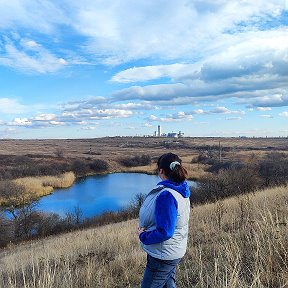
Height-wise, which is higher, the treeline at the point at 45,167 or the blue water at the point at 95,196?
the treeline at the point at 45,167

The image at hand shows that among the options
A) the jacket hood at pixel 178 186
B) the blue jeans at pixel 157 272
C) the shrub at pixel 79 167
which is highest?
the jacket hood at pixel 178 186

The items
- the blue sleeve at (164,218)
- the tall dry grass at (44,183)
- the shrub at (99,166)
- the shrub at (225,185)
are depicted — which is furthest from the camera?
the shrub at (99,166)

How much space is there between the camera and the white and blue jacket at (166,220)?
307 centimetres

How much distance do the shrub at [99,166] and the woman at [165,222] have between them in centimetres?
5788

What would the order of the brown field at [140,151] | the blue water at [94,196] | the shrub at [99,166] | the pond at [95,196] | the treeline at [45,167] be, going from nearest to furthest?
the blue water at [94,196] → the pond at [95,196] → the treeline at [45,167] → the shrub at [99,166] → the brown field at [140,151]

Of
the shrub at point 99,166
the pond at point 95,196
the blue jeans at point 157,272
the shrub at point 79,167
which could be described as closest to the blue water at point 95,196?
the pond at point 95,196

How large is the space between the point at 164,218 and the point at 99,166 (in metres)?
58.9

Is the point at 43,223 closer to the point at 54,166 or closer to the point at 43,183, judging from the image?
the point at 43,183

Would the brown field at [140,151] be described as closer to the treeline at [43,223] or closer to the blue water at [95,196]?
the blue water at [95,196]

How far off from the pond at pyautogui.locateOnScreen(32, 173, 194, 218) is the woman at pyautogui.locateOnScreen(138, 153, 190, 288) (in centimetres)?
2756

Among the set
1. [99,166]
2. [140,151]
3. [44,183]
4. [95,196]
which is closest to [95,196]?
[95,196]

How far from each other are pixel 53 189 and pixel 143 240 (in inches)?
1705

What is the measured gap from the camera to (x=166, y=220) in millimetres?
3062

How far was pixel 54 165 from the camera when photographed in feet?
191
